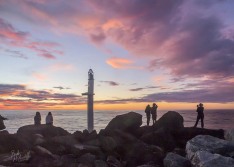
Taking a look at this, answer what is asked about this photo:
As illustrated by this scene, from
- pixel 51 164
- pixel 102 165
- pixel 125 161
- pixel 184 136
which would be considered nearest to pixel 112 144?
pixel 125 161

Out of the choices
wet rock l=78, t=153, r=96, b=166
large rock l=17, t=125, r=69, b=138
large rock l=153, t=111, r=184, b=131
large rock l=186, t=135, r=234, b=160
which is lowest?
wet rock l=78, t=153, r=96, b=166

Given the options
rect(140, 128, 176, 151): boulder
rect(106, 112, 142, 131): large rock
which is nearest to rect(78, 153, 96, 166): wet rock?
rect(140, 128, 176, 151): boulder

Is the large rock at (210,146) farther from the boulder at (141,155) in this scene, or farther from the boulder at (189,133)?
the boulder at (189,133)

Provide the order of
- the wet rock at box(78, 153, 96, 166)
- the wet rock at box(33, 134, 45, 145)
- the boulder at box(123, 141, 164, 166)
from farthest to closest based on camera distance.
Answer: the wet rock at box(33, 134, 45, 145) → the boulder at box(123, 141, 164, 166) → the wet rock at box(78, 153, 96, 166)

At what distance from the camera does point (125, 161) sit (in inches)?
600

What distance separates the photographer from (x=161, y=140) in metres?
17.4

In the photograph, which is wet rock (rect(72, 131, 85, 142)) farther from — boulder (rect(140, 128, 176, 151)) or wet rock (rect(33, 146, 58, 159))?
boulder (rect(140, 128, 176, 151))

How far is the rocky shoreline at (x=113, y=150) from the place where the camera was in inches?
536

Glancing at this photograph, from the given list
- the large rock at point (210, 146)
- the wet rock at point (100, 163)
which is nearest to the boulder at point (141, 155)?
the wet rock at point (100, 163)

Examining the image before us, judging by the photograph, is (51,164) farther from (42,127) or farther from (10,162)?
(42,127)

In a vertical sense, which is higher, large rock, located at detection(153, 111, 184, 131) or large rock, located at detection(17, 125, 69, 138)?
large rock, located at detection(153, 111, 184, 131)

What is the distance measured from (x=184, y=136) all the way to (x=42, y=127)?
9589 mm

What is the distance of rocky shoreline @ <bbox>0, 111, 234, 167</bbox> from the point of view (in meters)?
13.6

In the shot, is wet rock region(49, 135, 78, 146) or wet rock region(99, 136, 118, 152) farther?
wet rock region(99, 136, 118, 152)
